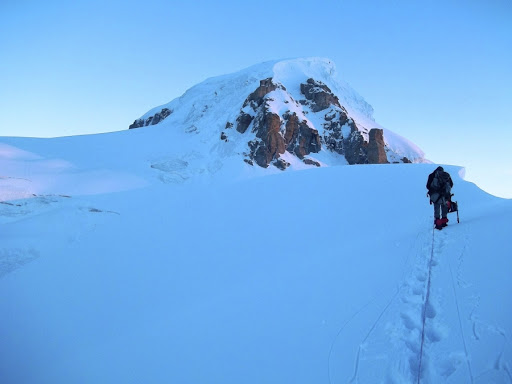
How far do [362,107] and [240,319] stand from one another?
57153 millimetres

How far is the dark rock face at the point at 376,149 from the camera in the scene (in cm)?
4059

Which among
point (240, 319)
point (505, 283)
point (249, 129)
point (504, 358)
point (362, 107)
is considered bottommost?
point (240, 319)

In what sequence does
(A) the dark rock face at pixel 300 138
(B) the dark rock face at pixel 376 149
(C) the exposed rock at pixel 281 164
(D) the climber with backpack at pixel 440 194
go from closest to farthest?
1. (D) the climber with backpack at pixel 440 194
2. (C) the exposed rock at pixel 281 164
3. (A) the dark rock face at pixel 300 138
4. (B) the dark rock face at pixel 376 149

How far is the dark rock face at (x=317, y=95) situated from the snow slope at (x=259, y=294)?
37.6m

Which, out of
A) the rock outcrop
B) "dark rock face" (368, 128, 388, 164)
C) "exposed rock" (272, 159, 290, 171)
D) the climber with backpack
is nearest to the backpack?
the climber with backpack

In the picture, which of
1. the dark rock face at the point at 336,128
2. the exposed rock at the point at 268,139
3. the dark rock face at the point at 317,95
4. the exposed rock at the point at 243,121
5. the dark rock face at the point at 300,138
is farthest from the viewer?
the dark rock face at the point at 317,95

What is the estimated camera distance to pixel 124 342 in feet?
11.4

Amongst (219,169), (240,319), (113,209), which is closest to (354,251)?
(240,319)

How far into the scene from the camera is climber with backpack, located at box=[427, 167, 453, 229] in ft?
23.2

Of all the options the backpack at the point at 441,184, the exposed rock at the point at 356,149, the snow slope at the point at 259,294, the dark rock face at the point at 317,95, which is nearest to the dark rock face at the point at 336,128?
the exposed rock at the point at 356,149

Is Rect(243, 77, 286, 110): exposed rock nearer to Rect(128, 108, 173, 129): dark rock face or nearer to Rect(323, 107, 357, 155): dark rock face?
Rect(323, 107, 357, 155): dark rock face

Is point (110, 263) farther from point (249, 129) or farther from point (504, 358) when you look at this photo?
point (249, 129)

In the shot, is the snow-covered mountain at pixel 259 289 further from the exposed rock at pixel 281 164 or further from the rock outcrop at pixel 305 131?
the rock outcrop at pixel 305 131

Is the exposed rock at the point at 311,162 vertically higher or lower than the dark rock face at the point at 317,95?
lower
